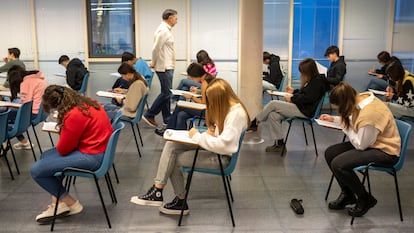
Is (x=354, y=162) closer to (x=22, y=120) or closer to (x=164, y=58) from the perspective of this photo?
(x=22, y=120)

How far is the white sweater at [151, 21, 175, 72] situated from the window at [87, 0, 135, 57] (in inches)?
71.2

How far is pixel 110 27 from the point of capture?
8.41 meters

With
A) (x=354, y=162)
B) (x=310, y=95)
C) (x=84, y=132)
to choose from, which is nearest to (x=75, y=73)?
(x=310, y=95)

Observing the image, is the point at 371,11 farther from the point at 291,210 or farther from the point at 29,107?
the point at 29,107

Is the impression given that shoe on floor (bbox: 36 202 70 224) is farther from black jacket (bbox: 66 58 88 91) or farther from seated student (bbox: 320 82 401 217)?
black jacket (bbox: 66 58 88 91)

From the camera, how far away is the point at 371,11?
8219 millimetres

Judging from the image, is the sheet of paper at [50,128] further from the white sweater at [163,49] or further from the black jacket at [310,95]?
the white sweater at [163,49]

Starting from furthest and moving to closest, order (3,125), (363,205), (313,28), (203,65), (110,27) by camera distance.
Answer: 1. (110,27)
2. (313,28)
3. (203,65)
4. (3,125)
5. (363,205)

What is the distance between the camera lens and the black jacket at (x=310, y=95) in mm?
5227

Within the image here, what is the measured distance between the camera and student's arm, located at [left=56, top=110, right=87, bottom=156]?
3352mm

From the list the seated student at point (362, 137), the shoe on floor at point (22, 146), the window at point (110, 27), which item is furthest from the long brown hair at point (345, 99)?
the window at point (110, 27)

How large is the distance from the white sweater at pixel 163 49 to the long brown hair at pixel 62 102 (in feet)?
10.7

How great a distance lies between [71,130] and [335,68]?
197 inches

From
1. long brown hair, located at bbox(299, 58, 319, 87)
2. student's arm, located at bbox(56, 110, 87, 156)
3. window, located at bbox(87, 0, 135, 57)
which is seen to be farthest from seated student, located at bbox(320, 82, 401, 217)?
window, located at bbox(87, 0, 135, 57)
